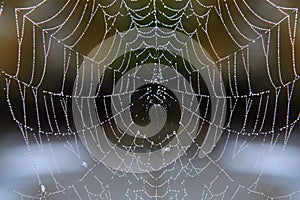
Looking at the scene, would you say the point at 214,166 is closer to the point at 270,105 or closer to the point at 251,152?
the point at 251,152

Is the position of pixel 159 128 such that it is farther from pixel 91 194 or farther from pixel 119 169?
pixel 91 194

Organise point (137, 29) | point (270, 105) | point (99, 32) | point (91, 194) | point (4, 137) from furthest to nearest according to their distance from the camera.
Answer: point (270, 105) → point (4, 137) → point (99, 32) → point (137, 29) → point (91, 194)

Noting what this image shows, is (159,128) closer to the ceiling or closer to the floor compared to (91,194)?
closer to the ceiling

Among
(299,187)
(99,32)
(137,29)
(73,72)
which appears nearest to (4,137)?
(73,72)

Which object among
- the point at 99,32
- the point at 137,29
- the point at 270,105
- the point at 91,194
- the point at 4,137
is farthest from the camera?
the point at 270,105

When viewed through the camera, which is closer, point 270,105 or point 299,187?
point 299,187

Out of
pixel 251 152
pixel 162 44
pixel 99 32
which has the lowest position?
pixel 251 152
